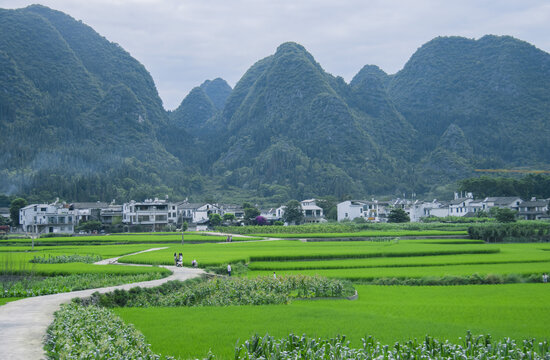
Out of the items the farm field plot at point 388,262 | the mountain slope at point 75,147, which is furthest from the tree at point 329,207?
the farm field plot at point 388,262

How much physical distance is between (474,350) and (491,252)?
34671 mm

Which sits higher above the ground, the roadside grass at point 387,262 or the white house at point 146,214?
the white house at point 146,214

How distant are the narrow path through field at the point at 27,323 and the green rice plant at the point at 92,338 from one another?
12.5 inches

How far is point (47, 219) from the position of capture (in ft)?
283

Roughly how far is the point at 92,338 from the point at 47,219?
8166 cm

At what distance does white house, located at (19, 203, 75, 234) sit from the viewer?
85.9 metres

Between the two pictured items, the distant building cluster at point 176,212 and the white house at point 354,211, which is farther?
the white house at point 354,211

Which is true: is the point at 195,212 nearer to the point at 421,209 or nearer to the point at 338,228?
the point at 338,228

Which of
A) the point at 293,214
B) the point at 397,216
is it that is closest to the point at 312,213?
the point at 293,214

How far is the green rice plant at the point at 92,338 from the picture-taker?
35.9ft

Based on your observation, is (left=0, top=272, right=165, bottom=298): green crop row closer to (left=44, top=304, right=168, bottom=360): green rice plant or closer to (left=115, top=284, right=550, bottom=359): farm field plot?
(left=115, top=284, right=550, bottom=359): farm field plot

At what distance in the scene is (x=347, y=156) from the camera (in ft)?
615

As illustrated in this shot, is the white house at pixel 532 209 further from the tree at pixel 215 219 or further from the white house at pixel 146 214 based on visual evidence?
the white house at pixel 146 214

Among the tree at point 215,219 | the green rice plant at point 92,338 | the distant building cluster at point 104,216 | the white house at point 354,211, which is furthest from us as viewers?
the white house at point 354,211
